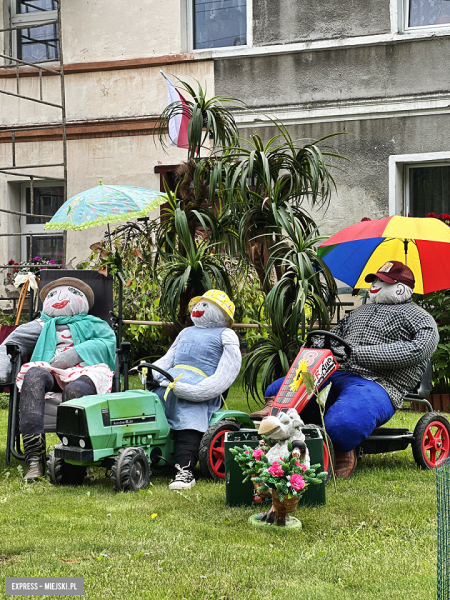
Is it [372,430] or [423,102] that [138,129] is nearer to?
[423,102]

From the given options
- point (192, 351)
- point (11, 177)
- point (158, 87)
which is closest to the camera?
point (192, 351)

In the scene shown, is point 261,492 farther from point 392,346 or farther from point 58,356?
point 58,356

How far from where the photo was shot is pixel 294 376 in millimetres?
5027

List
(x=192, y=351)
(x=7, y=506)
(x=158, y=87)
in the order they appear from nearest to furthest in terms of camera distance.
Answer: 1. (x=7, y=506)
2. (x=192, y=351)
3. (x=158, y=87)

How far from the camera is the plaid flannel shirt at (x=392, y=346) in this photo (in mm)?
5441

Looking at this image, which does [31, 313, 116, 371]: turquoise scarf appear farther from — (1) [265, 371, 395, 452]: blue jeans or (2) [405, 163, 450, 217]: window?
(2) [405, 163, 450, 217]: window

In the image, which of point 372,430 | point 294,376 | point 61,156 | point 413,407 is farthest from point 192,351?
point 61,156

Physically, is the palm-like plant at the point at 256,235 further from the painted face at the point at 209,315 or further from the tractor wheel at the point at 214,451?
the tractor wheel at the point at 214,451

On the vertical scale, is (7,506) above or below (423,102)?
below

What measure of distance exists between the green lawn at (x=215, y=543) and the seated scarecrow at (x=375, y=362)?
1.20 feet

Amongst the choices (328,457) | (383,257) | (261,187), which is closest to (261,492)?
(328,457)

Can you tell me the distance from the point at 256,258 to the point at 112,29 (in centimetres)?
546

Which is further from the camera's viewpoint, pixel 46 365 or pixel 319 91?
pixel 319 91

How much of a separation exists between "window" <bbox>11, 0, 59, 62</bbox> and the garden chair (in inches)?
237
